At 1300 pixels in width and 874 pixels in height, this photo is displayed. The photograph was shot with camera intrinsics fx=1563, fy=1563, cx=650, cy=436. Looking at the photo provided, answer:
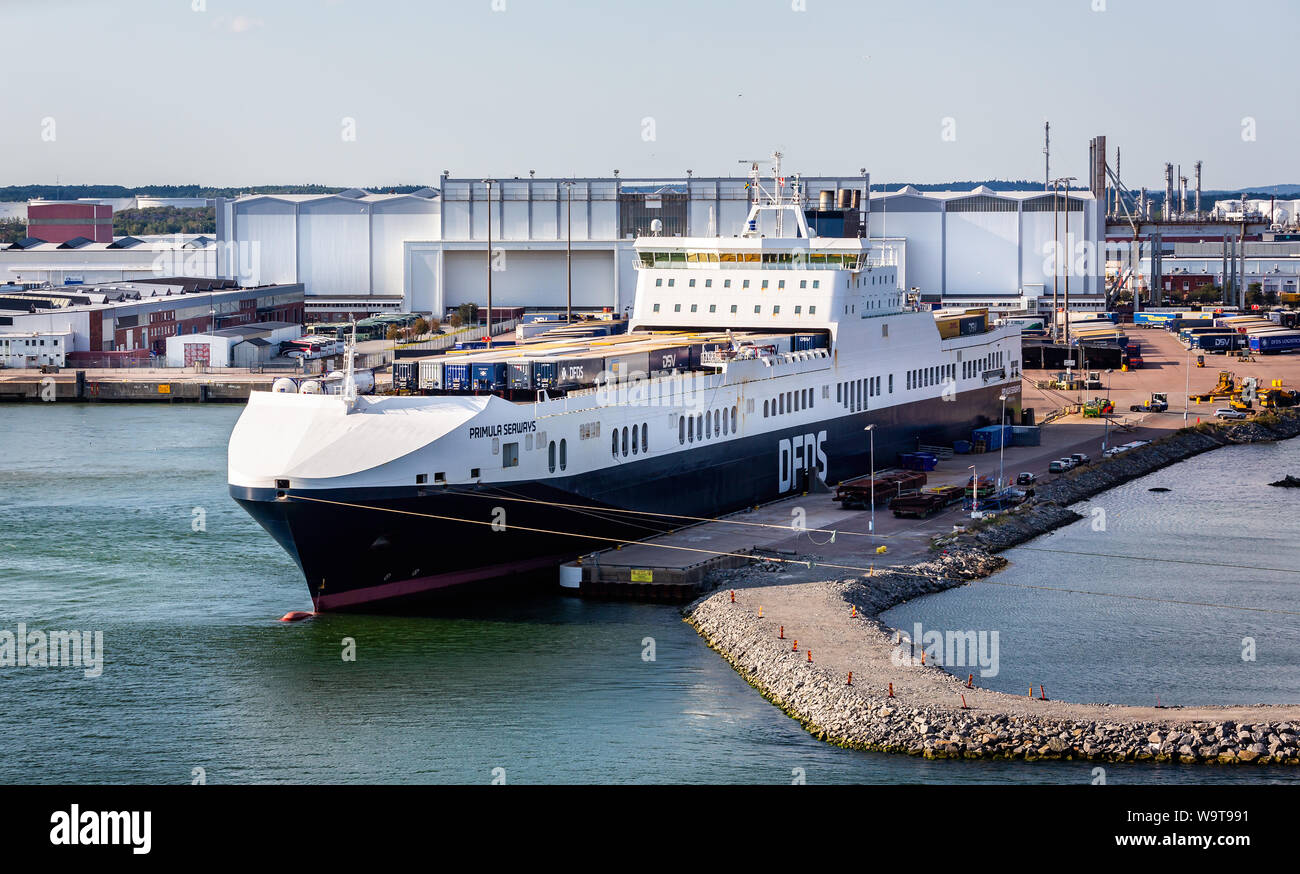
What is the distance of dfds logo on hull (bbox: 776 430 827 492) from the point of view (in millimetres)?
43719

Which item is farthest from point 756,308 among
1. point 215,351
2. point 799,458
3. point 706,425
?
point 215,351

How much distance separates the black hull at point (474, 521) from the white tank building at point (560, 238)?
5824 cm

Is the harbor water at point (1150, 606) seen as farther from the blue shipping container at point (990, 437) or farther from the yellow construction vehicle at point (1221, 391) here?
the yellow construction vehicle at point (1221, 391)

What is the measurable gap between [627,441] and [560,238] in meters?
66.9

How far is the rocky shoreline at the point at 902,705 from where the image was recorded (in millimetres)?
23719

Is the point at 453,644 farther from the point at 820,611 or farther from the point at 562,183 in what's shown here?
the point at 562,183

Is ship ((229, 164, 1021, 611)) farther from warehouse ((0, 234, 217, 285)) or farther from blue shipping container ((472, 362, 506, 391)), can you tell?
warehouse ((0, 234, 217, 285))

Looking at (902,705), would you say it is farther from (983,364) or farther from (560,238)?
(560,238)

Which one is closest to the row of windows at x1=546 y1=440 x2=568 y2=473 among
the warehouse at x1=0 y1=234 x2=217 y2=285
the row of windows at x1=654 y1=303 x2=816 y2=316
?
the row of windows at x1=654 y1=303 x2=816 y2=316

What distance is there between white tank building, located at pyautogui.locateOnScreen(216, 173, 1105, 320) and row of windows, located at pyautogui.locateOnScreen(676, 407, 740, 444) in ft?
185

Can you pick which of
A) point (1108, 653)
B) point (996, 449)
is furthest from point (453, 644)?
point (996, 449)

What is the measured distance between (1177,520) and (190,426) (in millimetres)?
38958

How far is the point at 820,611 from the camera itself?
30969 mm

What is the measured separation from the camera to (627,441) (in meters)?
36.8
